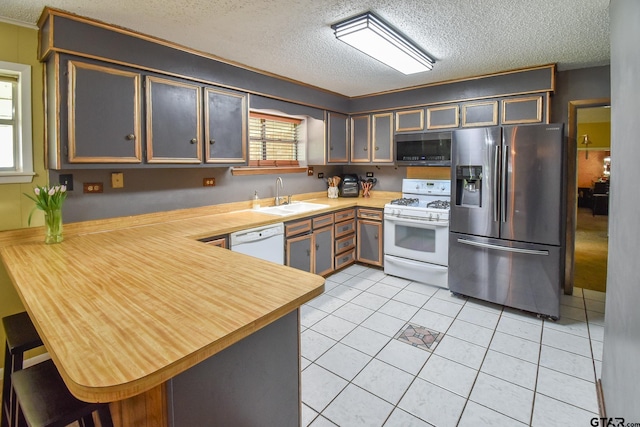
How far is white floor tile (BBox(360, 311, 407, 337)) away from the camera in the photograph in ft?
9.11

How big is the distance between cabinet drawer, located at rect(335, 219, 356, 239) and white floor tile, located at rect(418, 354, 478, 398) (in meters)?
1.97

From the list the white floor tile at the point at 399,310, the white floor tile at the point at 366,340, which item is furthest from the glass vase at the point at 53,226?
→ the white floor tile at the point at 399,310

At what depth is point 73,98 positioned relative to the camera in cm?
215

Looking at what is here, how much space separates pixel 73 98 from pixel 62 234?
2.95 ft

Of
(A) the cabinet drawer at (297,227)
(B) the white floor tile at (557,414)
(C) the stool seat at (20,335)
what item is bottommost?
(B) the white floor tile at (557,414)

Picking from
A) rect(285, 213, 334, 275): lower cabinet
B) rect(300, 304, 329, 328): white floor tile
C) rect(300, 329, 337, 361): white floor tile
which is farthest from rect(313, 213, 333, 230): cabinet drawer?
rect(300, 329, 337, 361): white floor tile

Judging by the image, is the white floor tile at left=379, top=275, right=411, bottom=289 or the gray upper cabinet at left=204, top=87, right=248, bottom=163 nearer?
the gray upper cabinet at left=204, top=87, right=248, bottom=163

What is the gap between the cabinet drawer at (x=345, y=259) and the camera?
4145mm

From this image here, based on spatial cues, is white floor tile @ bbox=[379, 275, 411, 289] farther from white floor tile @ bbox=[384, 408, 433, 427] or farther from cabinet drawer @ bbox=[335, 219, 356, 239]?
white floor tile @ bbox=[384, 408, 433, 427]

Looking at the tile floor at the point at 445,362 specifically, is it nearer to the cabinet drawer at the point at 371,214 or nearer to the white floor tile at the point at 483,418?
the white floor tile at the point at 483,418

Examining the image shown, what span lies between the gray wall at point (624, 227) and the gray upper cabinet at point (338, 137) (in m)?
2.99

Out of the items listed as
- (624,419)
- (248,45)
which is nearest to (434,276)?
(624,419)

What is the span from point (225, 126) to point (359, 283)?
2220 mm

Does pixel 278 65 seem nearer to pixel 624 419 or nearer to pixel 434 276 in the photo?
pixel 434 276
